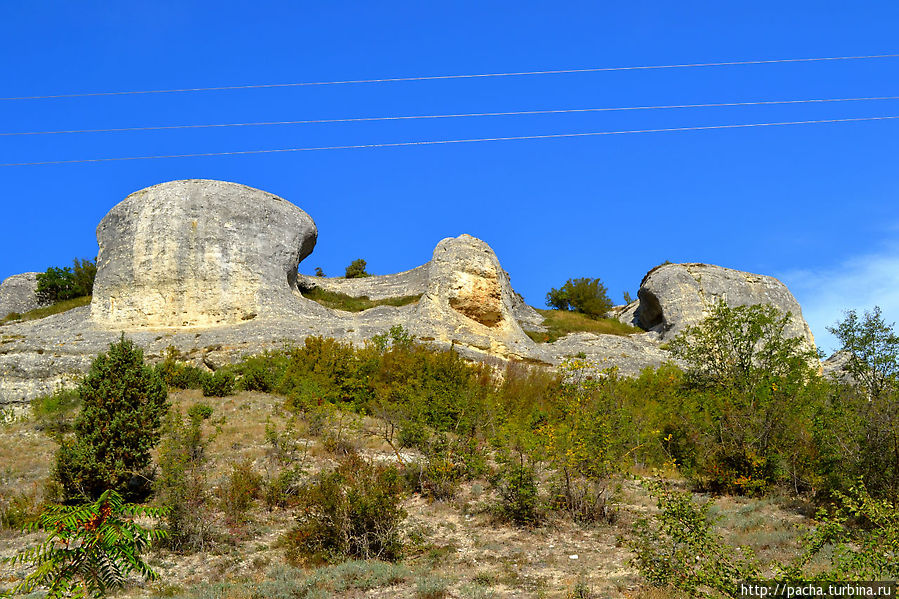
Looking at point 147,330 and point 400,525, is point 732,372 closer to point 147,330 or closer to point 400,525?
point 400,525

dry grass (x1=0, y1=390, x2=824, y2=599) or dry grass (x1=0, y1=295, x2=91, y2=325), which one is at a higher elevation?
dry grass (x1=0, y1=295, x2=91, y2=325)

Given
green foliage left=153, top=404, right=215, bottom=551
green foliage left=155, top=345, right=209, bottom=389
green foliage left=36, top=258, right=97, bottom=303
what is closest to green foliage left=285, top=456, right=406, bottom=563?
green foliage left=153, top=404, right=215, bottom=551

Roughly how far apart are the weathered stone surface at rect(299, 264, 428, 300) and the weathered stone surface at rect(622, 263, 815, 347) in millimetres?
11499

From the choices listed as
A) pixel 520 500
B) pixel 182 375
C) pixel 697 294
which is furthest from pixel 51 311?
pixel 697 294

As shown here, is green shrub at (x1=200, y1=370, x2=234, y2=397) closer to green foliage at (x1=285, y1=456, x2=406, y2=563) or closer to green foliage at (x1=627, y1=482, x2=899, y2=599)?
green foliage at (x1=285, y1=456, x2=406, y2=563)

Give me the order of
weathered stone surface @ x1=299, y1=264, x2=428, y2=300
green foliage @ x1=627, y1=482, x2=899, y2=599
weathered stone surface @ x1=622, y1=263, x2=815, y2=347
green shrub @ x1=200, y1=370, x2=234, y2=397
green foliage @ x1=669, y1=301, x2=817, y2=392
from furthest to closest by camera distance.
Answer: weathered stone surface @ x1=299, y1=264, x2=428, y2=300 → weathered stone surface @ x1=622, y1=263, x2=815, y2=347 → green shrub @ x1=200, y1=370, x2=234, y2=397 → green foliage @ x1=669, y1=301, x2=817, y2=392 → green foliage @ x1=627, y1=482, x2=899, y2=599

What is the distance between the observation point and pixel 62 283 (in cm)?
3641

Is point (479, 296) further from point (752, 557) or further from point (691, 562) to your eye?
point (752, 557)

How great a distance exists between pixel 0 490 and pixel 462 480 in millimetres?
8042

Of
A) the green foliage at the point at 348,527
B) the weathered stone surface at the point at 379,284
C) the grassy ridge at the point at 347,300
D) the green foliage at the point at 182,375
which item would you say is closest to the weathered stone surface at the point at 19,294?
the weathered stone surface at the point at 379,284

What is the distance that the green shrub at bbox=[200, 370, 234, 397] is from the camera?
18594 mm

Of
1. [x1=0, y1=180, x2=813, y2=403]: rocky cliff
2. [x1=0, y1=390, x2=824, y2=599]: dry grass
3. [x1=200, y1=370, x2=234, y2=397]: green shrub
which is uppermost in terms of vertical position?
[x1=0, y1=180, x2=813, y2=403]: rocky cliff

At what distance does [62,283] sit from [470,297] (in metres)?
22.6

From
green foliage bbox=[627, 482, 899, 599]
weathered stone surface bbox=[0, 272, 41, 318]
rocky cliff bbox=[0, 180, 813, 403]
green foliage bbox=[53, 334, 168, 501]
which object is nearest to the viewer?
green foliage bbox=[627, 482, 899, 599]
